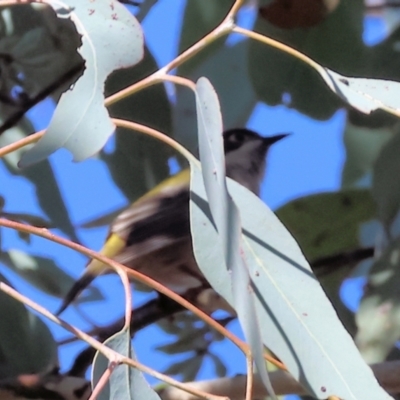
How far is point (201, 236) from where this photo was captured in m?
0.78


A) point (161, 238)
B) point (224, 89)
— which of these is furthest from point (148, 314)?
point (161, 238)

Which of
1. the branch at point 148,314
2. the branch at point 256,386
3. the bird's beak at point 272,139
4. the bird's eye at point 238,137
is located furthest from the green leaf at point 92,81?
the bird's beak at point 272,139

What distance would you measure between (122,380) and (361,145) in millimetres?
684

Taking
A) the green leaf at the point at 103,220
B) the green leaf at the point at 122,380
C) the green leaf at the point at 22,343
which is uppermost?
the green leaf at the point at 122,380

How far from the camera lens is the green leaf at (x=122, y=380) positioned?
71cm

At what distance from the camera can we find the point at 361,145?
4.21 ft

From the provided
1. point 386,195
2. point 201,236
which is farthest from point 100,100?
point 386,195

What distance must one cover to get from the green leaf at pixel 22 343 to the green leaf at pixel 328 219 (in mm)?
394

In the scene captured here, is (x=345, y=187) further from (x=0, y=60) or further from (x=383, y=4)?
(x=0, y=60)

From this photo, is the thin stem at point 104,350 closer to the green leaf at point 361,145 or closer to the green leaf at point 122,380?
the green leaf at point 122,380

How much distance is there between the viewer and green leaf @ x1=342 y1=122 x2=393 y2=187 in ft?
4.19

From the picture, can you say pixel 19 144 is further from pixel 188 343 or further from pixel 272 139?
pixel 272 139

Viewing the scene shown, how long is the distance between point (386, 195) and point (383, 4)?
566mm

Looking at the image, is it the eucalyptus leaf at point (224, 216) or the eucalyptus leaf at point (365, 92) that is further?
the eucalyptus leaf at point (365, 92)
